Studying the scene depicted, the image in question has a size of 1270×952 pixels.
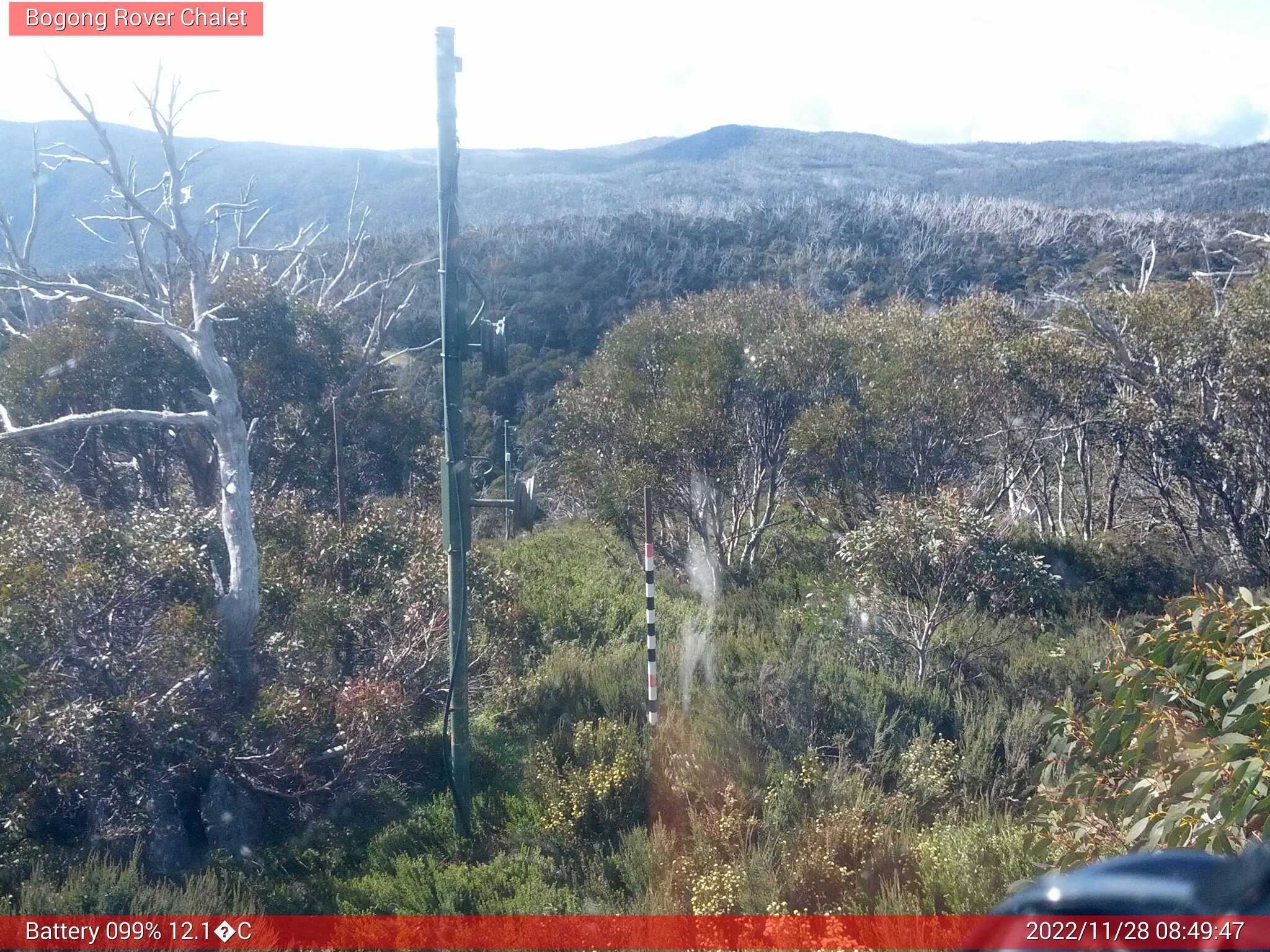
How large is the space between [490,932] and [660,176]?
5922 centimetres

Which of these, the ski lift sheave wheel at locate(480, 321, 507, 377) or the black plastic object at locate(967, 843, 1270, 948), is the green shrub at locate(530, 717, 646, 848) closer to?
the ski lift sheave wheel at locate(480, 321, 507, 377)

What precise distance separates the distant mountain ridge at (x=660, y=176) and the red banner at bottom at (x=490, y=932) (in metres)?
25.5

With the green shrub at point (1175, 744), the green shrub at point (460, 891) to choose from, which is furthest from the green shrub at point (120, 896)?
the green shrub at point (1175, 744)

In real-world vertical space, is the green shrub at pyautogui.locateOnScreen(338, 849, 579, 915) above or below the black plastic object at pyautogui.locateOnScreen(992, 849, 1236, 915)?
below

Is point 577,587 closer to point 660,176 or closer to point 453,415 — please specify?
point 453,415

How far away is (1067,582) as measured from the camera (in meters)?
9.32

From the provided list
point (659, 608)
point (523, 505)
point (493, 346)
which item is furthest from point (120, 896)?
point (659, 608)

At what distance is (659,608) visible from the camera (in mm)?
9164

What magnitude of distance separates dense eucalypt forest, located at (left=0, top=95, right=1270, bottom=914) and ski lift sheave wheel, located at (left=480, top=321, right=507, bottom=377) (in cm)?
204

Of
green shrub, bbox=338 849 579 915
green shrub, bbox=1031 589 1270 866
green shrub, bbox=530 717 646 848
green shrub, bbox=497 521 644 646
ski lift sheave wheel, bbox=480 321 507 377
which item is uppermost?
ski lift sheave wheel, bbox=480 321 507 377

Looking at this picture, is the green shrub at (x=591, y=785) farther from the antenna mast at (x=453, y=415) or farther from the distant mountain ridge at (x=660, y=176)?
the distant mountain ridge at (x=660, y=176)

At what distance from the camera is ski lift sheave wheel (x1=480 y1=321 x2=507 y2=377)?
5395 millimetres

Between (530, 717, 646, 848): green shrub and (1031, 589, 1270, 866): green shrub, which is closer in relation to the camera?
(1031, 589, 1270, 866): green shrub

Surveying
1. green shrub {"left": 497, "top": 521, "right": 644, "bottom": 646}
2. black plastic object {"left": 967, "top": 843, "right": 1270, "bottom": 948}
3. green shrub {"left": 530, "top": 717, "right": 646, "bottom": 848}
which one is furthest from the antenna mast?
black plastic object {"left": 967, "top": 843, "right": 1270, "bottom": 948}
